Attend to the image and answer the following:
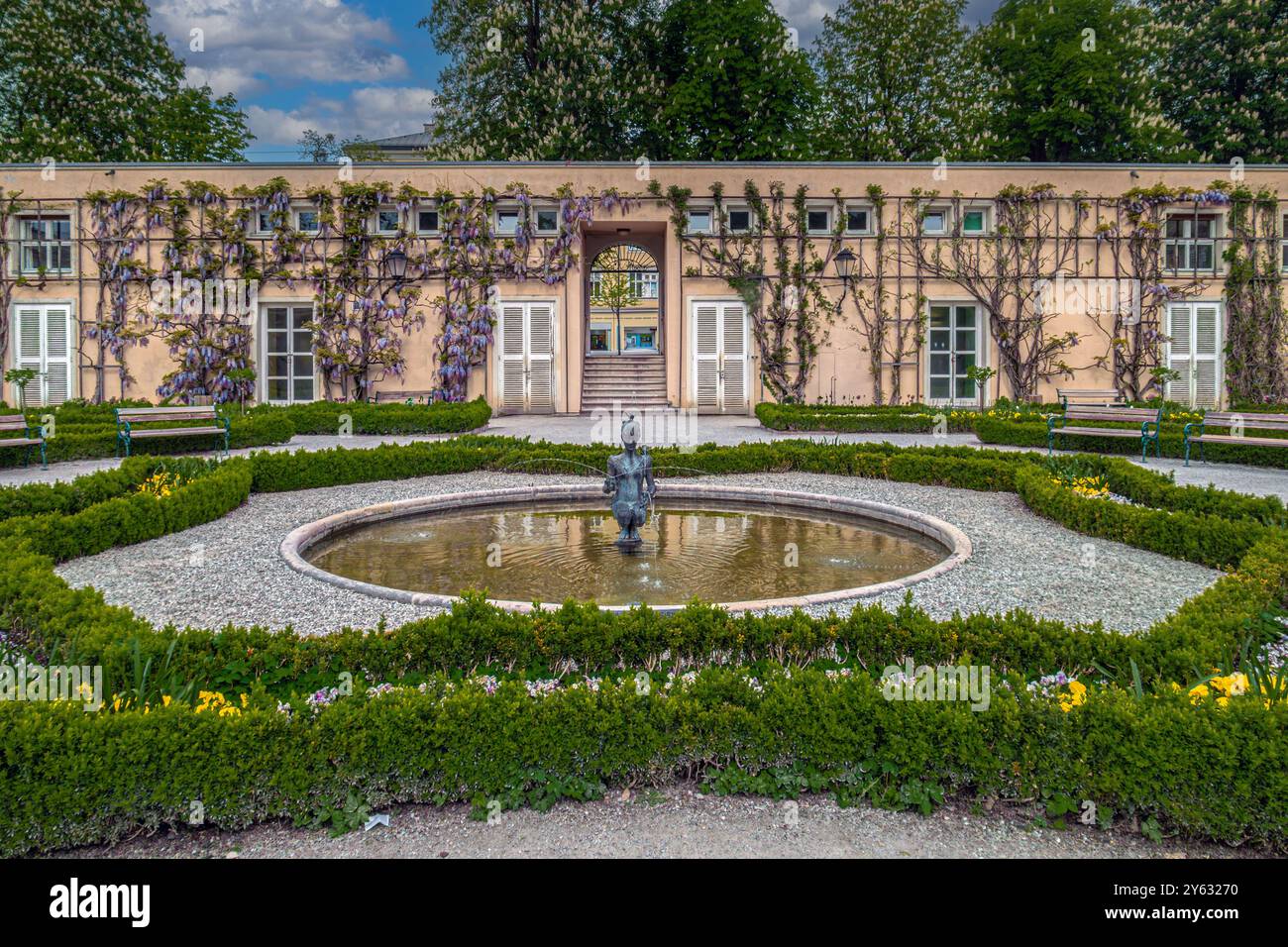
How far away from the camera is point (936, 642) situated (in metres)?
3.96

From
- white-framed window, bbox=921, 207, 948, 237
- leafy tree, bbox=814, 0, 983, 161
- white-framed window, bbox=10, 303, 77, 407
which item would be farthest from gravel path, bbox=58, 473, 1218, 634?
leafy tree, bbox=814, 0, 983, 161

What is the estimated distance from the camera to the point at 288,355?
18.0 metres

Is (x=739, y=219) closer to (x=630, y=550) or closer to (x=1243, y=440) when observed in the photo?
(x=1243, y=440)

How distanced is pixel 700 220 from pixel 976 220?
20.0 feet

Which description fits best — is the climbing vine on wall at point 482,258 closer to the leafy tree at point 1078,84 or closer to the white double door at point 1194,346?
the white double door at point 1194,346

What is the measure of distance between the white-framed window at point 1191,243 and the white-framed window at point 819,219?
741 centimetres

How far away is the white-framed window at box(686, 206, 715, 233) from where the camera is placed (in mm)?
18205

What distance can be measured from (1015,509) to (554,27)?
20.1 meters

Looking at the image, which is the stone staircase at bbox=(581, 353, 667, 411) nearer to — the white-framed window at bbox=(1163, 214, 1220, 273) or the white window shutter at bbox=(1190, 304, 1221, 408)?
the white-framed window at bbox=(1163, 214, 1220, 273)

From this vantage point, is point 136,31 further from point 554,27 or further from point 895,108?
point 895,108

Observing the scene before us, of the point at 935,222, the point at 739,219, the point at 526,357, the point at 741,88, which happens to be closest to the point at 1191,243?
the point at 935,222

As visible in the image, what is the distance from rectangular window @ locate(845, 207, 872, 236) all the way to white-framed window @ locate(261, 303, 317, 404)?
11911mm

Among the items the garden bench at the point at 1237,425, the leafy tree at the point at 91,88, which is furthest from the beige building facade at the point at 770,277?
the leafy tree at the point at 91,88
